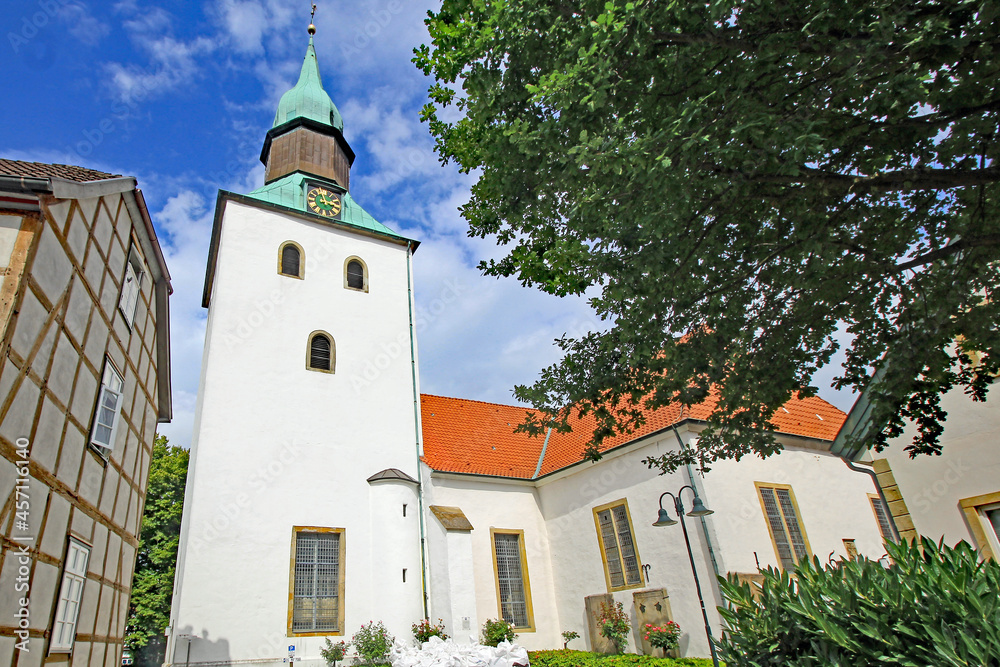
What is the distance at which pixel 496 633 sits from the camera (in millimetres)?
13695

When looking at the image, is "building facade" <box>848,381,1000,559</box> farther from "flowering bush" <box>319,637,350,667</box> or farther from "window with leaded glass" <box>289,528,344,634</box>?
"window with leaded glass" <box>289,528,344,634</box>

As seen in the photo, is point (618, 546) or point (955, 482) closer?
point (955, 482)

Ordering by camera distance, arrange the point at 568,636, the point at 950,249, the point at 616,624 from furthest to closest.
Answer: the point at 568,636, the point at 616,624, the point at 950,249

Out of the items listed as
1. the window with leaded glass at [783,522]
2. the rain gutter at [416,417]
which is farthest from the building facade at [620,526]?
the rain gutter at [416,417]

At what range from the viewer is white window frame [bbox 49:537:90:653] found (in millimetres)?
6215

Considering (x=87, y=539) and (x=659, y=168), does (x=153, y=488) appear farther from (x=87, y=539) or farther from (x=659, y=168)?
(x=659, y=168)

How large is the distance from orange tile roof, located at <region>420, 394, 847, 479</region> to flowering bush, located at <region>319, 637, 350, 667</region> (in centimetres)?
478

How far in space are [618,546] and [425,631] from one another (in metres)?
4.89

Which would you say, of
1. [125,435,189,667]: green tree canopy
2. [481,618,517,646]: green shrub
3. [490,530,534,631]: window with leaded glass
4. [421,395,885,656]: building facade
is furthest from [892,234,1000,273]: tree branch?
[125,435,189,667]: green tree canopy

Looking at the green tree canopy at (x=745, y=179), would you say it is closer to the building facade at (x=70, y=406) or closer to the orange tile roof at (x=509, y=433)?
the building facade at (x=70, y=406)

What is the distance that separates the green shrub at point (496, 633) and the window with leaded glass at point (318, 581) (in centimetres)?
339

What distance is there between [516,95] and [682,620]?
11.2m

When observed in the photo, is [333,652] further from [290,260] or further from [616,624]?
[290,260]

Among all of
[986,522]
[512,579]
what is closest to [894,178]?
[986,522]
